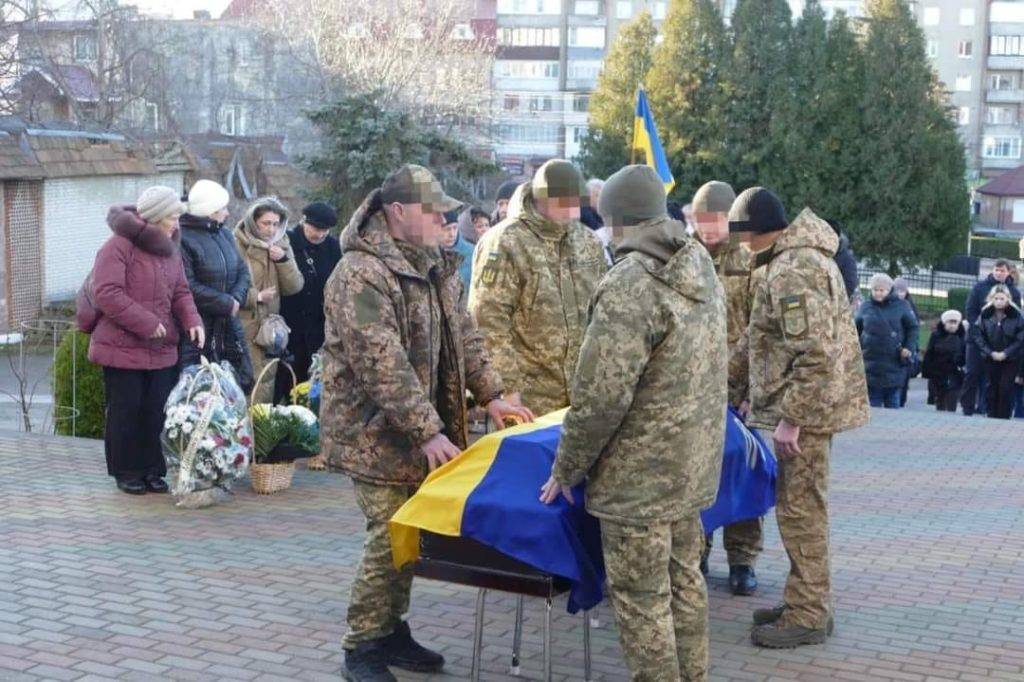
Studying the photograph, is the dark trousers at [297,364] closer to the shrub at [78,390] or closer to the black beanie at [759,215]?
the shrub at [78,390]

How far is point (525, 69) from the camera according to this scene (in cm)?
7338

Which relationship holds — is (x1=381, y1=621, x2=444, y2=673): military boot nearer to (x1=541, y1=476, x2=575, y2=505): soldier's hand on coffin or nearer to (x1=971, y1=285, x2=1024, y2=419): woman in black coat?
(x1=541, y1=476, x2=575, y2=505): soldier's hand on coffin

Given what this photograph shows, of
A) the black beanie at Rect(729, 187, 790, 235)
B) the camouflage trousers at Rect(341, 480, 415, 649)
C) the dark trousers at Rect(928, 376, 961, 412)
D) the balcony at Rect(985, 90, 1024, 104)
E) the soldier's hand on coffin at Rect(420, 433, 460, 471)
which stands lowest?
the dark trousers at Rect(928, 376, 961, 412)

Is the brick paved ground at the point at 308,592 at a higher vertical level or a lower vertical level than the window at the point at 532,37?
lower

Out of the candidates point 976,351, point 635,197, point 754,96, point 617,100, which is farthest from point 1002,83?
point 635,197

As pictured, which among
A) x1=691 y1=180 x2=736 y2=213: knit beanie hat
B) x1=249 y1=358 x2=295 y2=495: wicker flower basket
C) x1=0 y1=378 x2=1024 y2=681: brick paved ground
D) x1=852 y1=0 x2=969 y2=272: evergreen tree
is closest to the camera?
x1=0 y1=378 x2=1024 y2=681: brick paved ground

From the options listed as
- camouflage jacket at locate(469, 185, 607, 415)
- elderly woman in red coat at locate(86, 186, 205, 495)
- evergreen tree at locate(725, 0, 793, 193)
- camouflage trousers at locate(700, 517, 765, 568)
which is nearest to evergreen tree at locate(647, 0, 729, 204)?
evergreen tree at locate(725, 0, 793, 193)

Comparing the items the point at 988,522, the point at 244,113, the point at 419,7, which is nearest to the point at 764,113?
the point at 419,7

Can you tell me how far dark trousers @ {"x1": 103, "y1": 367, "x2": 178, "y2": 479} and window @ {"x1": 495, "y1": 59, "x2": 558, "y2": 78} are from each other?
6550 cm

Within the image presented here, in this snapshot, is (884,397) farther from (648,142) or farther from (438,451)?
(438,451)

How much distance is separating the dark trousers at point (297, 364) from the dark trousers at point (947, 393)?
318 inches

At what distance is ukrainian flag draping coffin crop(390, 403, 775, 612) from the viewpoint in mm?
4836

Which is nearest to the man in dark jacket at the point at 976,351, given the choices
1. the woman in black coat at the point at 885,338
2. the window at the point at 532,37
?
the woman in black coat at the point at 885,338

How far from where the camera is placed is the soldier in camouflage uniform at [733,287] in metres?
6.82
